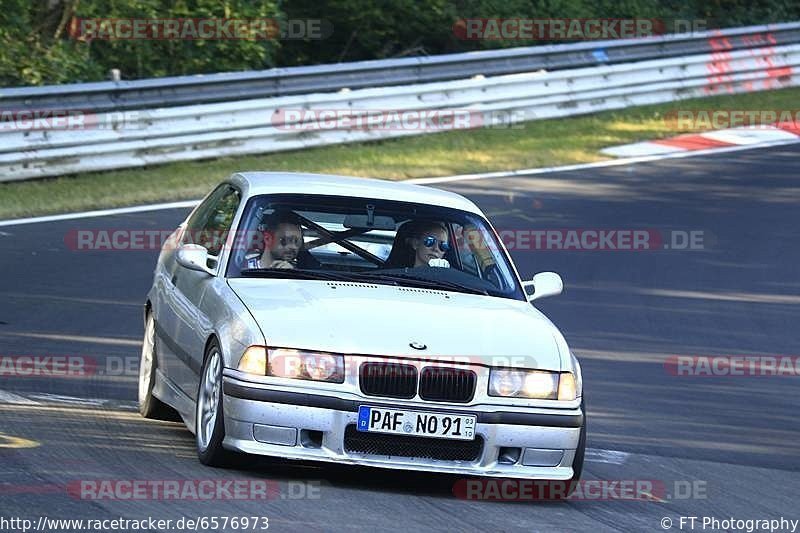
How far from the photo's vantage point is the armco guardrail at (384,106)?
1697 cm

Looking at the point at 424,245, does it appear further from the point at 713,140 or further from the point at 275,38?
the point at 275,38

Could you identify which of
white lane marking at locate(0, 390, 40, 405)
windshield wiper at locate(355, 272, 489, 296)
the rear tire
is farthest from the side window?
white lane marking at locate(0, 390, 40, 405)

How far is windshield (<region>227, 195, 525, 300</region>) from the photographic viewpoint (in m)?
7.93

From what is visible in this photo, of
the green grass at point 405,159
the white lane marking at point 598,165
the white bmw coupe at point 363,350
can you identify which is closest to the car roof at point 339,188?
the white bmw coupe at point 363,350

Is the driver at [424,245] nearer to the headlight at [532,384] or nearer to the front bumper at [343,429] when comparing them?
the headlight at [532,384]

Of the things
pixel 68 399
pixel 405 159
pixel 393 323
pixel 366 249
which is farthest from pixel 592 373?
pixel 405 159

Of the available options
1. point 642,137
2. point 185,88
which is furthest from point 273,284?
point 642,137

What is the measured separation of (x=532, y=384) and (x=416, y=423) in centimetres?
58

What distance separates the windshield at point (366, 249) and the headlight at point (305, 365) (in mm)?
1021

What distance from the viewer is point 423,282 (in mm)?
7898

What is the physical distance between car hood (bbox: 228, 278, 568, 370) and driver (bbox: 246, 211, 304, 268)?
0.26 meters

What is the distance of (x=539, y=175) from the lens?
18.1m

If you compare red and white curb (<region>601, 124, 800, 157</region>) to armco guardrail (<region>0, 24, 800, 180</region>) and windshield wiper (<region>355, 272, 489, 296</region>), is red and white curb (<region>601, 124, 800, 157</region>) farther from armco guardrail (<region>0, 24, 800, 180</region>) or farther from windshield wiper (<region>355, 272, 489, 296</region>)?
windshield wiper (<region>355, 272, 489, 296</region>)

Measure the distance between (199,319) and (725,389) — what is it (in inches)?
169
